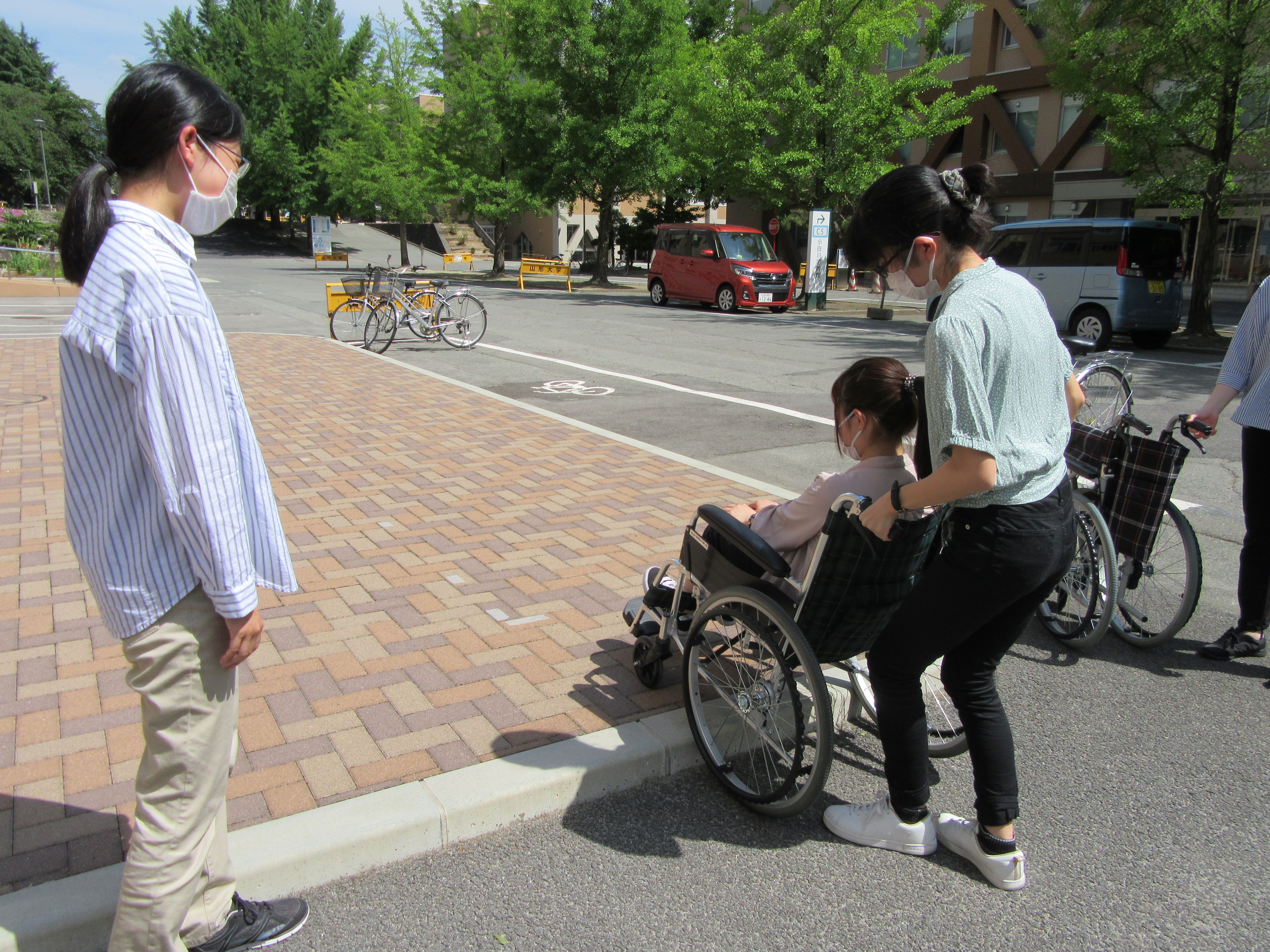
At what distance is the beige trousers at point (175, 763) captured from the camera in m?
1.90

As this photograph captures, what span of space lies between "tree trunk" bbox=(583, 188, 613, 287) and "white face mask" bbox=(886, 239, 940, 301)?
29129 millimetres

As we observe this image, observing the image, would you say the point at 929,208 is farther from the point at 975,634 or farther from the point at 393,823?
the point at 393,823

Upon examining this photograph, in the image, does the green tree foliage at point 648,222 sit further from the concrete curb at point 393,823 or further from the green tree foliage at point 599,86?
the concrete curb at point 393,823

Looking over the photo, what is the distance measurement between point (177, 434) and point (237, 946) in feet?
4.18

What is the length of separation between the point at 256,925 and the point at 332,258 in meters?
48.1

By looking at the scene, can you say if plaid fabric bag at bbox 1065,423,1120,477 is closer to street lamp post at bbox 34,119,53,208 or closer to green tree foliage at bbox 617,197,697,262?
green tree foliage at bbox 617,197,697,262

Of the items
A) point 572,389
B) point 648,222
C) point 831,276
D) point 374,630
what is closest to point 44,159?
point 648,222

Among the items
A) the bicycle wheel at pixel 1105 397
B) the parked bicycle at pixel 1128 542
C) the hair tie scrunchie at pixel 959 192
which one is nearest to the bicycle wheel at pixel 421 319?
the bicycle wheel at pixel 1105 397

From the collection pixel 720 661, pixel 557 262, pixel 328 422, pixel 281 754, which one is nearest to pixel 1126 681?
pixel 720 661

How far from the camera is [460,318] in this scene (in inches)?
538

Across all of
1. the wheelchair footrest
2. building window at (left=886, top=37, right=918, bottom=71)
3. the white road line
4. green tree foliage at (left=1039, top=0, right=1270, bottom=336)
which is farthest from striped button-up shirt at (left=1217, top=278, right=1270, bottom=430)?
building window at (left=886, top=37, right=918, bottom=71)

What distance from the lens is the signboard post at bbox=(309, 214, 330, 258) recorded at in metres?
45.6

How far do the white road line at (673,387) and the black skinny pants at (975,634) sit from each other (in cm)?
615

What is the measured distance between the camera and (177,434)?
1.78 metres
